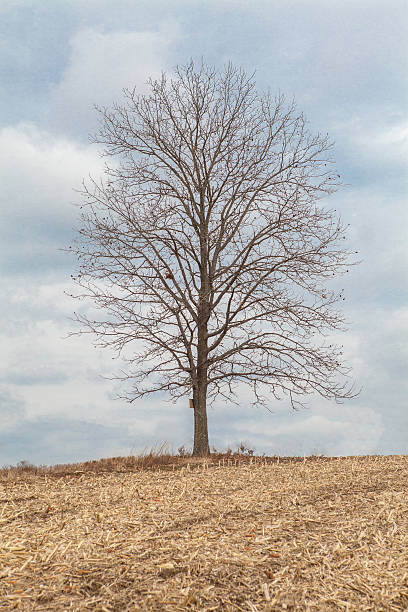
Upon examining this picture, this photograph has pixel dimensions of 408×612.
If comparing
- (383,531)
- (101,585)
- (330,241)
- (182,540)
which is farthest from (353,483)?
(330,241)

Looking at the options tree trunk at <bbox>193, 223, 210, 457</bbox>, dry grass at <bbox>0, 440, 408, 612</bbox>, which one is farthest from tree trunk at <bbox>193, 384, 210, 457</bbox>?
dry grass at <bbox>0, 440, 408, 612</bbox>

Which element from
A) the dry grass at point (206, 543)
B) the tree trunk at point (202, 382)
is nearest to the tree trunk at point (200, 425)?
the tree trunk at point (202, 382)

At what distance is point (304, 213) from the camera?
13484mm

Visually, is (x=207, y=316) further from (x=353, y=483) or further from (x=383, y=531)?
(x=383, y=531)

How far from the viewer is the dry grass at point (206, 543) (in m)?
4.18

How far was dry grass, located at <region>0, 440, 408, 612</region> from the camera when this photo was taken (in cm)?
418

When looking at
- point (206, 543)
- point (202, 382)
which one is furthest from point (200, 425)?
point (206, 543)

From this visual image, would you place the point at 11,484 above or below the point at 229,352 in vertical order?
below

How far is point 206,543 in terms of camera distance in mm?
5117

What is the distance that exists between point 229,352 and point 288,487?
5.48m

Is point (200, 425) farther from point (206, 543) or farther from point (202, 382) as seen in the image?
point (206, 543)

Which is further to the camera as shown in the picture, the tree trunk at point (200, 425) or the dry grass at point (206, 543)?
the tree trunk at point (200, 425)

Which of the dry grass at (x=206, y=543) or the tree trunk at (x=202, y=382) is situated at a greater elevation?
the tree trunk at (x=202, y=382)

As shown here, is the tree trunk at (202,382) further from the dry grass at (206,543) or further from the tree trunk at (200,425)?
the dry grass at (206,543)
